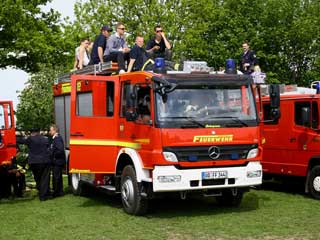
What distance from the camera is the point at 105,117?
11148mm

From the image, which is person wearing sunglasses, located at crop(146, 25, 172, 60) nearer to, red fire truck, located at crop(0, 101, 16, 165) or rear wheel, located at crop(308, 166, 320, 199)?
rear wheel, located at crop(308, 166, 320, 199)

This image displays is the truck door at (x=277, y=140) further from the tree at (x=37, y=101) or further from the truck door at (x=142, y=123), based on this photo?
the tree at (x=37, y=101)

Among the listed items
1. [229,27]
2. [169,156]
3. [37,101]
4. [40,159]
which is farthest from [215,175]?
[229,27]

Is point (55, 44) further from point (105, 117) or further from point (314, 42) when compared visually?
point (314, 42)

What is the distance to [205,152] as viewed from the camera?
32.1 feet

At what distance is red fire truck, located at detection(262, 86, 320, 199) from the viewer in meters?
12.5

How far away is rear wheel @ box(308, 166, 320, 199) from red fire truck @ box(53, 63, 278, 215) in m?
2.13

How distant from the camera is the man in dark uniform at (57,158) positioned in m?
13.1

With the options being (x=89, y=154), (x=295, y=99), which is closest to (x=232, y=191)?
(x=89, y=154)

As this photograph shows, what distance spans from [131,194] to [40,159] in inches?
124

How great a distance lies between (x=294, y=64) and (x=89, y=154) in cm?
2933

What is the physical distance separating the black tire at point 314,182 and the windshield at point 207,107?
2962mm

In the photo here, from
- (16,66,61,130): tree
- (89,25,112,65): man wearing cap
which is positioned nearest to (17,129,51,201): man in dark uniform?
(89,25,112,65): man wearing cap

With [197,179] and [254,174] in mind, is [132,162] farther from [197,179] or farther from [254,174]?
[254,174]
